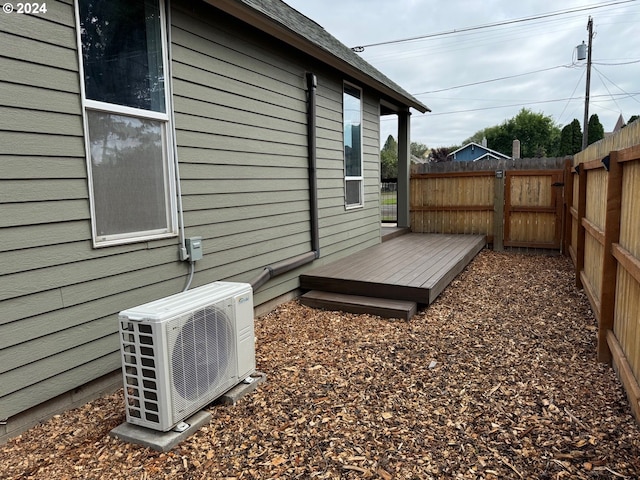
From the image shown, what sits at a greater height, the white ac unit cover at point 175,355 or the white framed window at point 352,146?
the white framed window at point 352,146

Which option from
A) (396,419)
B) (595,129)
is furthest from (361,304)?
(595,129)

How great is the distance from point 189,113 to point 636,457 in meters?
3.48

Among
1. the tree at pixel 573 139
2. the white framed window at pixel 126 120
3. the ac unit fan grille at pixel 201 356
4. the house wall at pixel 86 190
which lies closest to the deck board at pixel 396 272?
the house wall at pixel 86 190

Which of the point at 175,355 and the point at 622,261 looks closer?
the point at 175,355

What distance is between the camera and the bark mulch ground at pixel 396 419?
78.3 inches

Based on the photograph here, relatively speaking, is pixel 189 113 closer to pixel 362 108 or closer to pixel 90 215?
pixel 90 215

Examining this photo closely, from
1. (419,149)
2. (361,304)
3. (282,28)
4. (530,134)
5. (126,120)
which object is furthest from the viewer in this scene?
(419,149)

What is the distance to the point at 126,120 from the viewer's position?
9.33ft

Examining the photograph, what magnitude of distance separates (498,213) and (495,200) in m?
0.26

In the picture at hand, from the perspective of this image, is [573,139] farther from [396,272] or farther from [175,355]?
[175,355]

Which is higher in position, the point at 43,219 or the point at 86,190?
the point at 86,190

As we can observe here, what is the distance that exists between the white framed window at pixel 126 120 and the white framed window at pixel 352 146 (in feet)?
11.6

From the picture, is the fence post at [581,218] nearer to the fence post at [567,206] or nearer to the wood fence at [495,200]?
the fence post at [567,206]

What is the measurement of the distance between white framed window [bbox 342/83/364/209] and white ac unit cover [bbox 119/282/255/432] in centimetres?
408
